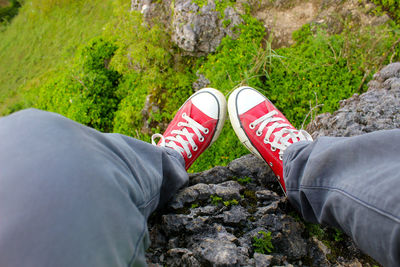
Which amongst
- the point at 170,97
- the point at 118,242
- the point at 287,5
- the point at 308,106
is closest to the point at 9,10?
the point at 170,97

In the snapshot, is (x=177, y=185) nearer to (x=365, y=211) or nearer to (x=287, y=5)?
(x=365, y=211)

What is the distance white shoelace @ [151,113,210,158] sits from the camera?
9.00 ft

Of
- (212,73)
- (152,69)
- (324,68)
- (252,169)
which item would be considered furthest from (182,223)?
(152,69)

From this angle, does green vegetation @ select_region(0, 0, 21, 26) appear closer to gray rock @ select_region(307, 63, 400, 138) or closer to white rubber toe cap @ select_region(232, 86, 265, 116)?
white rubber toe cap @ select_region(232, 86, 265, 116)

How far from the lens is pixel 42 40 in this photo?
8.19 meters

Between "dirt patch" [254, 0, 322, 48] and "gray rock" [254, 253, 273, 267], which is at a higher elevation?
"dirt patch" [254, 0, 322, 48]

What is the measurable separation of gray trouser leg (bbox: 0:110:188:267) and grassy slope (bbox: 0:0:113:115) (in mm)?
6866

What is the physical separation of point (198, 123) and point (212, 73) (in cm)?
102

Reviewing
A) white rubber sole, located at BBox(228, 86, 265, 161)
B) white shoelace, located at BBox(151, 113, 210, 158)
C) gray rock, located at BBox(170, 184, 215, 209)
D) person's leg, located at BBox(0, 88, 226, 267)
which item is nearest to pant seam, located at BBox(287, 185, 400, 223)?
gray rock, located at BBox(170, 184, 215, 209)

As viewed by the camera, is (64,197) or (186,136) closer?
(64,197)

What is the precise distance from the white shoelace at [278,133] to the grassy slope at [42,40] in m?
6.02

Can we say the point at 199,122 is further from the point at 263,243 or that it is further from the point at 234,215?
the point at 263,243

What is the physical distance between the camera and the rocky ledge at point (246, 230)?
163 centimetres

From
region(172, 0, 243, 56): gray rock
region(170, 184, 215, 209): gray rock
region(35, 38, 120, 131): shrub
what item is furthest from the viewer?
region(35, 38, 120, 131): shrub
